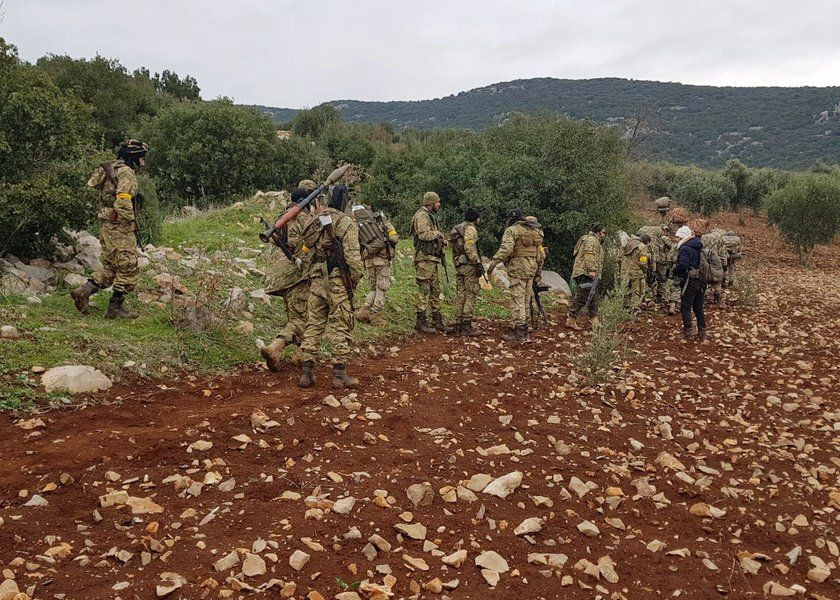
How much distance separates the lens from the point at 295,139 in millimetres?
26875

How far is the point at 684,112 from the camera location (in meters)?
81.7

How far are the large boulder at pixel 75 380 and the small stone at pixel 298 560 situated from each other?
10.5 feet

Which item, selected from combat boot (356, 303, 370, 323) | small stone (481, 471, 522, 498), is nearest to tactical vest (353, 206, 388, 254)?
combat boot (356, 303, 370, 323)

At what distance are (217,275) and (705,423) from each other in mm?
7290

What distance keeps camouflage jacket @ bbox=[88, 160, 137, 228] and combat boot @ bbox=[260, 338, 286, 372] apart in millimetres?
2334

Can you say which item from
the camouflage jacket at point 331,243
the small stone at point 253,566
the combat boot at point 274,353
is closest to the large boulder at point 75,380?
the combat boot at point 274,353

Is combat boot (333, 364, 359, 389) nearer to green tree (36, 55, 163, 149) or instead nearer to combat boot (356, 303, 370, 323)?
combat boot (356, 303, 370, 323)

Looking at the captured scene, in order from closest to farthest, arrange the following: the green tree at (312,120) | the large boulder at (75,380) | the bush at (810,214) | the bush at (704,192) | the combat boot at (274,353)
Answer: the large boulder at (75,380)
the combat boot at (274,353)
the bush at (810,214)
the bush at (704,192)
the green tree at (312,120)

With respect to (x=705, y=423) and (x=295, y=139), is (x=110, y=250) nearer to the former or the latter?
(x=705, y=423)

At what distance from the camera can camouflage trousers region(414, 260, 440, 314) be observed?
9594mm

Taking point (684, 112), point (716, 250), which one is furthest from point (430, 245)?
point (684, 112)

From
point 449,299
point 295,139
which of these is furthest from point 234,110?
point 449,299

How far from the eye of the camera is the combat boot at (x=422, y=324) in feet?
32.2

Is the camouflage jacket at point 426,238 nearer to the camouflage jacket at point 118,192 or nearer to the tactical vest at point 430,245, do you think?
the tactical vest at point 430,245
